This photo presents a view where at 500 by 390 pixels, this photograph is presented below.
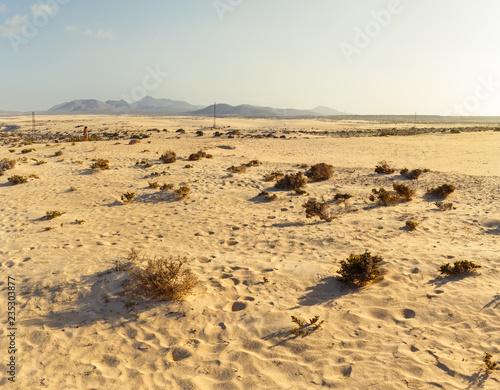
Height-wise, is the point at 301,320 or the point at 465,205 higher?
the point at 465,205

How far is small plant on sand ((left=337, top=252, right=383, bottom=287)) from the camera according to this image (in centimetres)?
567

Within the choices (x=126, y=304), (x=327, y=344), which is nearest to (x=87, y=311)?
(x=126, y=304)

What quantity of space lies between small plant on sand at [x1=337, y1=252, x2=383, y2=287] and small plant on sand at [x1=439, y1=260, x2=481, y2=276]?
125 cm

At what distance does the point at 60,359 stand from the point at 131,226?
16.9 ft

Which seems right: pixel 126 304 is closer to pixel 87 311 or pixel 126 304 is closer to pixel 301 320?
pixel 87 311

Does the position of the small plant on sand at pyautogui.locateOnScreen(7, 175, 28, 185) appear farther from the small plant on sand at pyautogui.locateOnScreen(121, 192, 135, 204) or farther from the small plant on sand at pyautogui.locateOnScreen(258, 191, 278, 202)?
the small plant on sand at pyautogui.locateOnScreen(258, 191, 278, 202)

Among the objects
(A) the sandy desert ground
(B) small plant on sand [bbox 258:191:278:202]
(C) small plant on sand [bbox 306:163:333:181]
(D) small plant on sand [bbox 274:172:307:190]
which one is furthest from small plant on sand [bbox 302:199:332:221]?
(C) small plant on sand [bbox 306:163:333:181]

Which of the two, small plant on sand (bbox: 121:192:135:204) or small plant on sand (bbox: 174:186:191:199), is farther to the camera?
small plant on sand (bbox: 174:186:191:199)

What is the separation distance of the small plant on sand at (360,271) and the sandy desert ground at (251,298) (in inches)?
6.0

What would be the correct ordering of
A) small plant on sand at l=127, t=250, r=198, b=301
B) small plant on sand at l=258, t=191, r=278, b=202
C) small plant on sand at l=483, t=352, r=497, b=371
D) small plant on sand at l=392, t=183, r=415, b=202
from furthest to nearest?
1. small plant on sand at l=258, t=191, r=278, b=202
2. small plant on sand at l=392, t=183, r=415, b=202
3. small plant on sand at l=127, t=250, r=198, b=301
4. small plant on sand at l=483, t=352, r=497, b=371

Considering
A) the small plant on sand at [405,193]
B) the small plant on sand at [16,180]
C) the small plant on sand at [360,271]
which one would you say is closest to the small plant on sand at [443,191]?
the small plant on sand at [405,193]

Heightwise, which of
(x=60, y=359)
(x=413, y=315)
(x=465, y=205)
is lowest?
(x=60, y=359)

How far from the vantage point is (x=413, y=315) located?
4895mm

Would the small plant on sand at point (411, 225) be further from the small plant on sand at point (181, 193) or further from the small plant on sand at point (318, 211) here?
the small plant on sand at point (181, 193)
